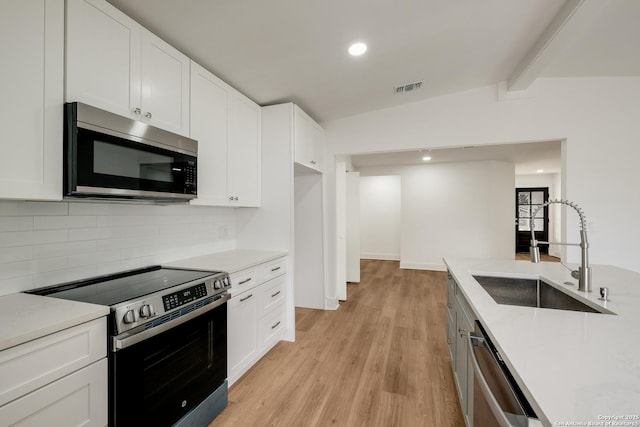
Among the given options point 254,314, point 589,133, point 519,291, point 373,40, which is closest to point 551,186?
point 589,133

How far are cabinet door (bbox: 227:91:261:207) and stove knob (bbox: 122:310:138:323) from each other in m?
1.35

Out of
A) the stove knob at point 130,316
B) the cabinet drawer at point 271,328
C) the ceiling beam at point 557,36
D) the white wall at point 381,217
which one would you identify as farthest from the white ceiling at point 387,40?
the white wall at point 381,217

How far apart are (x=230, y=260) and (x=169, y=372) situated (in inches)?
39.3

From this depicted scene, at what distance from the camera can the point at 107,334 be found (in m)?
1.25

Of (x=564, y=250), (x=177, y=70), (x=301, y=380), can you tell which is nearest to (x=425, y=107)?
(x=564, y=250)

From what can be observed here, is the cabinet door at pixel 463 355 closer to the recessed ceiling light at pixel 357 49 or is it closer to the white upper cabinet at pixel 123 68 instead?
the recessed ceiling light at pixel 357 49

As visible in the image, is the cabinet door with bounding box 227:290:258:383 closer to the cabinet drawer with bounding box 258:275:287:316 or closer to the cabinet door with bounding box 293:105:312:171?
the cabinet drawer with bounding box 258:275:287:316

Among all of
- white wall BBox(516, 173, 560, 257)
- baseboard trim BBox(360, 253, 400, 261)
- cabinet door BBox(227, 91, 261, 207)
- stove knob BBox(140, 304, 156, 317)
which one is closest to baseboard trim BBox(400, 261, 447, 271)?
baseboard trim BBox(360, 253, 400, 261)

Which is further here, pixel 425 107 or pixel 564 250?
pixel 425 107

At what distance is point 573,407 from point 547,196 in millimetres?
9806

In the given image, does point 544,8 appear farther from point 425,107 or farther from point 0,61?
point 0,61

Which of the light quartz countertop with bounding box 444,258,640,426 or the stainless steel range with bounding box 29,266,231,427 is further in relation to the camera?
the stainless steel range with bounding box 29,266,231,427

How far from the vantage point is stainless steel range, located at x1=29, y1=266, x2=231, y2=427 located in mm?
1283

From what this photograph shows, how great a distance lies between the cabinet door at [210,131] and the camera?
217 centimetres
